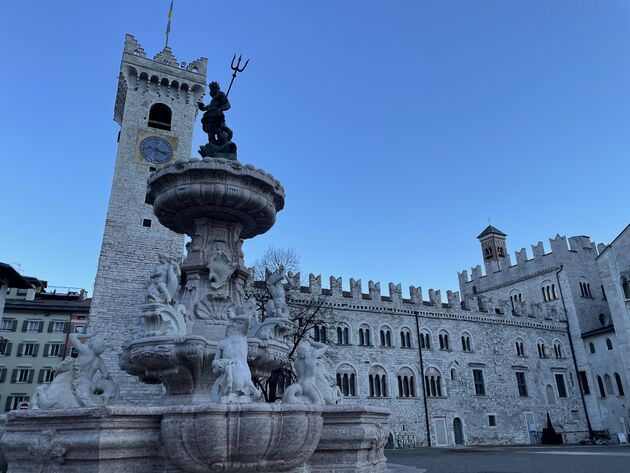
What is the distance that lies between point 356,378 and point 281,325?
79.0ft

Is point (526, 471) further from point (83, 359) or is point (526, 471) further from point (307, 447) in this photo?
point (83, 359)

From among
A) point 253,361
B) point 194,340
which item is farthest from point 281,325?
point 194,340

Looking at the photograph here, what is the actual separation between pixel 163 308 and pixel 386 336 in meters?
27.9

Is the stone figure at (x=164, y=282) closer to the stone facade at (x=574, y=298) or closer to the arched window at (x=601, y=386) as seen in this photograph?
the stone facade at (x=574, y=298)

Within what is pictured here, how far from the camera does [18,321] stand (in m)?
40.1

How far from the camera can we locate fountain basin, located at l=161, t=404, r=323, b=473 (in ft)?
16.3

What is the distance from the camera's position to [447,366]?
115 ft

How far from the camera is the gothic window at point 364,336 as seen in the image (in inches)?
1283

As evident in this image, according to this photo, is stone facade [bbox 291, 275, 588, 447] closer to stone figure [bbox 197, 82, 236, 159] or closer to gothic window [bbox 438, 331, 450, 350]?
gothic window [bbox 438, 331, 450, 350]

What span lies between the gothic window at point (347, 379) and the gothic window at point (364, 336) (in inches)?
87.8

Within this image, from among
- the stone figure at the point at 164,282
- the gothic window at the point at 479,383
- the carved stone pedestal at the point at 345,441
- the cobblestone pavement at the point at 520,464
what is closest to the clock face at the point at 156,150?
the cobblestone pavement at the point at 520,464

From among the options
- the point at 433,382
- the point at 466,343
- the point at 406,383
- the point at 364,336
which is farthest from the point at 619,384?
the point at 364,336

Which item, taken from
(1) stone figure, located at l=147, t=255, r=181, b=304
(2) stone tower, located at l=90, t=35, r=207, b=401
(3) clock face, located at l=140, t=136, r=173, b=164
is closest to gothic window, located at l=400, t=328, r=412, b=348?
(2) stone tower, located at l=90, t=35, r=207, b=401

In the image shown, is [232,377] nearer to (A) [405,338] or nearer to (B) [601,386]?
(A) [405,338]
